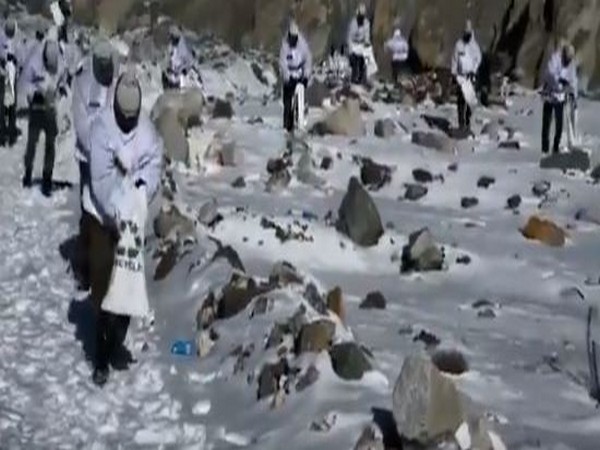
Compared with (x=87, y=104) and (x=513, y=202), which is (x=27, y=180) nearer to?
(x=87, y=104)

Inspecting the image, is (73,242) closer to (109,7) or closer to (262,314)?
(262,314)

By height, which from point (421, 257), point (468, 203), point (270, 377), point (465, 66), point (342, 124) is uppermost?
point (465, 66)

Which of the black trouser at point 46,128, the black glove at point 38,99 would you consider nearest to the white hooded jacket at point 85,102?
the black trouser at point 46,128

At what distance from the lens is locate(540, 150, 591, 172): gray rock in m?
22.3

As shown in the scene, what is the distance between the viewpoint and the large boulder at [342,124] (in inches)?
958

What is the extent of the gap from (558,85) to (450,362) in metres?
12.7

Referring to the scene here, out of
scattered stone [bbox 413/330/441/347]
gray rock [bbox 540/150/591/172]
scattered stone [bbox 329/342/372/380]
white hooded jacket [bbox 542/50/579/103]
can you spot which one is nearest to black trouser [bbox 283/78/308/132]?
white hooded jacket [bbox 542/50/579/103]

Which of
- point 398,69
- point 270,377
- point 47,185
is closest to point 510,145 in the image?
point 47,185

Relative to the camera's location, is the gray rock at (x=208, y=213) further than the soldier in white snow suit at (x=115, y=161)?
Yes

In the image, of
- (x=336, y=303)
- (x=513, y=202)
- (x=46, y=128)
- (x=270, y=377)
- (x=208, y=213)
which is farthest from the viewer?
(x=513, y=202)

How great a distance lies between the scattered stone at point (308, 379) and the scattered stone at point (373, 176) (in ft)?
37.0

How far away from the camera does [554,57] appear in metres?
23.0

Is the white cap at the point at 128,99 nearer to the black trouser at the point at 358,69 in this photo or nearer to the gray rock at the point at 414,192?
the gray rock at the point at 414,192

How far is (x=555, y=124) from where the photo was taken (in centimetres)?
2406
